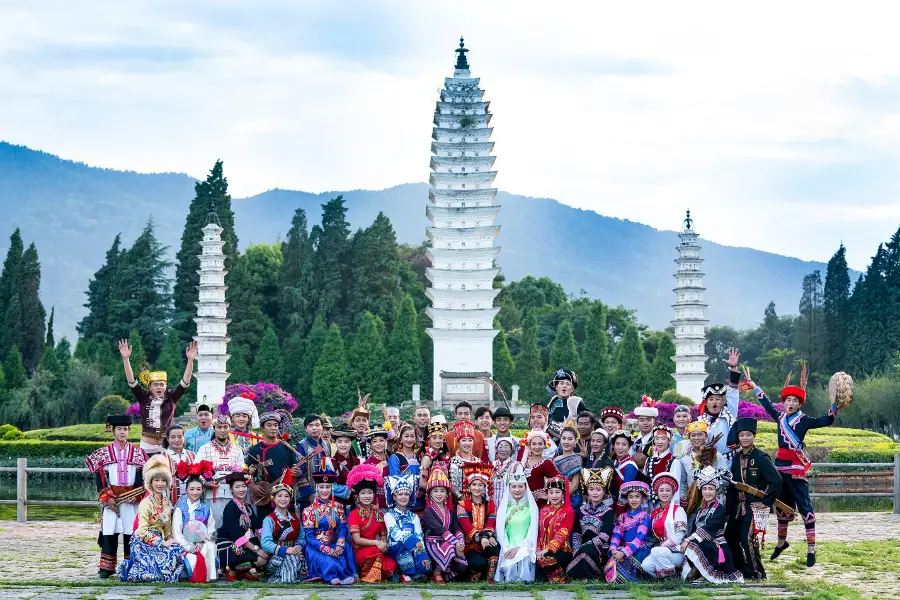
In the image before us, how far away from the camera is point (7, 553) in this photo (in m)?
12.0

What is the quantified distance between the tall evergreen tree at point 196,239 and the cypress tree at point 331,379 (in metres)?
5.59

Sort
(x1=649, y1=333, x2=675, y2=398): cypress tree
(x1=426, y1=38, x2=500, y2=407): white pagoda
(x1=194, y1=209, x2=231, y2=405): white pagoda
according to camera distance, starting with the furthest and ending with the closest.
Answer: (x1=426, y1=38, x2=500, y2=407): white pagoda < (x1=649, y1=333, x2=675, y2=398): cypress tree < (x1=194, y1=209, x2=231, y2=405): white pagoda

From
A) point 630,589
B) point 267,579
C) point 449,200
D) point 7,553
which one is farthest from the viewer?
point 449,200

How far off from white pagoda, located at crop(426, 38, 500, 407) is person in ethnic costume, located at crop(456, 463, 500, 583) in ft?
112

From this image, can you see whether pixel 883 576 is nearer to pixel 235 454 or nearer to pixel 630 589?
pixel 630 589

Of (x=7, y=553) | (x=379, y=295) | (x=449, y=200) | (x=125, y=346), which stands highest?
(x=449, y=200)

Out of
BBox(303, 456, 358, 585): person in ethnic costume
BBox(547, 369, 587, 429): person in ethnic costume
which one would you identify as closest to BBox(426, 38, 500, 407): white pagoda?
BBox(547, 369, 587, 429): person in ethnic costume

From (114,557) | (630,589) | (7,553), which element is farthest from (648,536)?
(7,553)

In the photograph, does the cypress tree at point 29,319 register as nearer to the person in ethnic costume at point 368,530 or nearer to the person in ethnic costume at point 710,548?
the person in ethnic costume at point 368,530

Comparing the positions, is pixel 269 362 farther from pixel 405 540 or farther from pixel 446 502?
pixel 405 540

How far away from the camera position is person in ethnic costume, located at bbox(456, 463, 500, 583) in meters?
10.4

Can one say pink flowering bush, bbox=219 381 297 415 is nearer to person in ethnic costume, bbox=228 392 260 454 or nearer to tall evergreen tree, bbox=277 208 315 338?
tall evergreen tree, bbox=277 208 315 338

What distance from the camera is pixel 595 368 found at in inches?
1780

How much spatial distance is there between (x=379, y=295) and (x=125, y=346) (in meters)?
38.2
